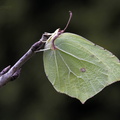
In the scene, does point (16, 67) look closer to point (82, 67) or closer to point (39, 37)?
point (82, 67)

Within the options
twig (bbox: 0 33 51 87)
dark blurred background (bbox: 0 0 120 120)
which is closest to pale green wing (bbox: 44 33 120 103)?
twig (bbox: 0 33 51 87)

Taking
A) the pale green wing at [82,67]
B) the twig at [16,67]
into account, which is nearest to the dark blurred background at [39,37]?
the pale green wing at [82,67]

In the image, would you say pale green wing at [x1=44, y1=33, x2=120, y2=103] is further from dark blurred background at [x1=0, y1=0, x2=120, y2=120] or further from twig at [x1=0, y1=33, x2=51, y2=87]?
dark blurred background at [x1=0, y1=0, x2=120, y2=120]

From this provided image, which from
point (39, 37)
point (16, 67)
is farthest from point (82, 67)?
point (39, 37)

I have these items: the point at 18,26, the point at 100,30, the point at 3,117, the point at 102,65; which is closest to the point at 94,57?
the point at 102,65

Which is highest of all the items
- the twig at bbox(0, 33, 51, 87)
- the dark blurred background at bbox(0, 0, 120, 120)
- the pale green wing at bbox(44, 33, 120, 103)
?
the twig at bbox(0, 33, 51, 87)

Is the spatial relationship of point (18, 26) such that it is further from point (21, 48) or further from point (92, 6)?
point (92, 6)

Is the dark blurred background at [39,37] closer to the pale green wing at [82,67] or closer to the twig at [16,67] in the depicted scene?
the pale green wing at [82,67]
